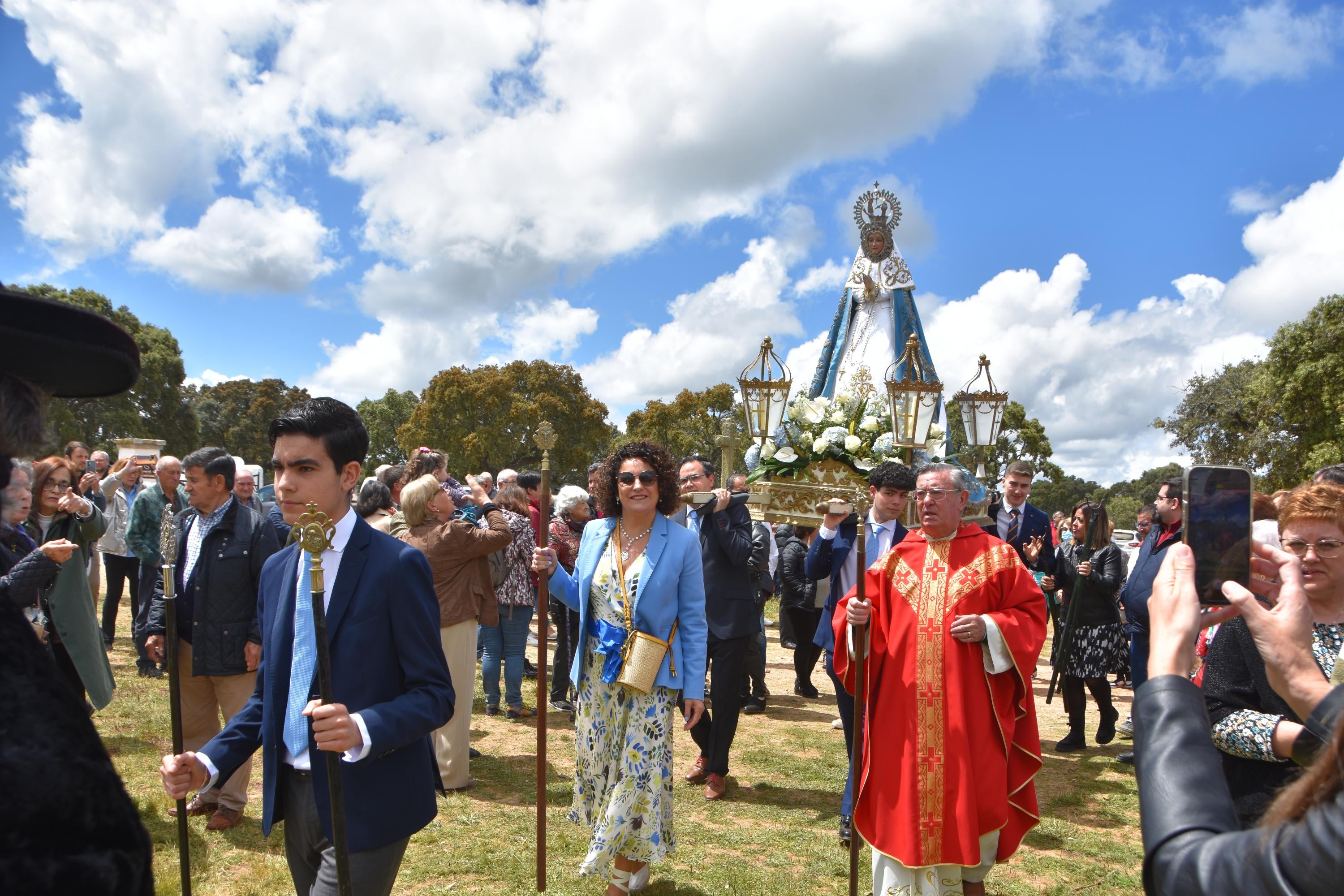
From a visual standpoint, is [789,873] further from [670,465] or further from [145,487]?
[145,487]

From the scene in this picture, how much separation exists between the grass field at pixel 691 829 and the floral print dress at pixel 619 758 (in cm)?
52

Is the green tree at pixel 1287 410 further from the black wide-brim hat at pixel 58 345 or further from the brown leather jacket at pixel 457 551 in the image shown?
the black wide-brim hat at pixel 58 345

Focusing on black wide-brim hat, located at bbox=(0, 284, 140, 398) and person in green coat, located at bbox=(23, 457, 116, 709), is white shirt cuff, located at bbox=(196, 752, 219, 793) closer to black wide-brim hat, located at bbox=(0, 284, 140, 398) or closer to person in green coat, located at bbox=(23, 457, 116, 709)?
black wide-brim hat, located at bbox=(0, 284, 140, 398)

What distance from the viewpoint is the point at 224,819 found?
5258mm

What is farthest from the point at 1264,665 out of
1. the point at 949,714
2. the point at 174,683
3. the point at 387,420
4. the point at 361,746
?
the point at 387,420

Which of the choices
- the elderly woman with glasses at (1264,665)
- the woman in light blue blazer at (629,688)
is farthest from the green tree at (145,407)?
the elderly woman with glasses at (1264,665)

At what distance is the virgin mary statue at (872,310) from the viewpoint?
666 inches

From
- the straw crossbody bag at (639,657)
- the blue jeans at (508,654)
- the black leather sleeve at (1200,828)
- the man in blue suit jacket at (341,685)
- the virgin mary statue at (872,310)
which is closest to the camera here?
the black leather sleeve at (1200,828)

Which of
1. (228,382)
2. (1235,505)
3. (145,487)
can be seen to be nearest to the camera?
(1235,505)

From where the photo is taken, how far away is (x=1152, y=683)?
5.07 ft

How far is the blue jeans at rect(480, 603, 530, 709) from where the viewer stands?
26.5ft

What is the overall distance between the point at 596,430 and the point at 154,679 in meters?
35.2

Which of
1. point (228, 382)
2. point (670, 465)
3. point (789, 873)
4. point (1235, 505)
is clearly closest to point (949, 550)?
point (670, 465)

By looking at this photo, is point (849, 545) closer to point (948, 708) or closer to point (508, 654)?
point (948, 708)
